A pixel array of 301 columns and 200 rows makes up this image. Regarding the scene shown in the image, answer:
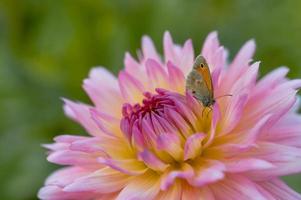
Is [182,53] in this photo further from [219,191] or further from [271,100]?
[219,191]

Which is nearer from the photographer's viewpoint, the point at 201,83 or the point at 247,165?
the point at 247,165

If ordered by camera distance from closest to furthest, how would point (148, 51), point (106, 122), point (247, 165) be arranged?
1. point (247, 165)
2. point (106, 122)
3. point (148, 51)

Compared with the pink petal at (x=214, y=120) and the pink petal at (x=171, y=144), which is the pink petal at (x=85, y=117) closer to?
the pink petal at (x=171, y=144)

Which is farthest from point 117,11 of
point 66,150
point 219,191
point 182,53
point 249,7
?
point 219,191

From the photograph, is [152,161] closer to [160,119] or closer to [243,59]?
[160,119]

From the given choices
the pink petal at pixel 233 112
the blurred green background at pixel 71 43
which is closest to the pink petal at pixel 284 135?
the pink petal at pixel 233 112

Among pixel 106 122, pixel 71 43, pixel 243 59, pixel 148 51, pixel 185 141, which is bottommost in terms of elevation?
pixel 185 141

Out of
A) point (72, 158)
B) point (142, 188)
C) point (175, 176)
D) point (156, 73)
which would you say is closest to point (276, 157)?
point (175, 176)

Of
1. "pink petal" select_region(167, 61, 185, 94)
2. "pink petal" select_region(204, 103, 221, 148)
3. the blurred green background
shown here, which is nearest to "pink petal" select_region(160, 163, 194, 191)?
"pink petal" select_region(204, 103, 221, 148)
